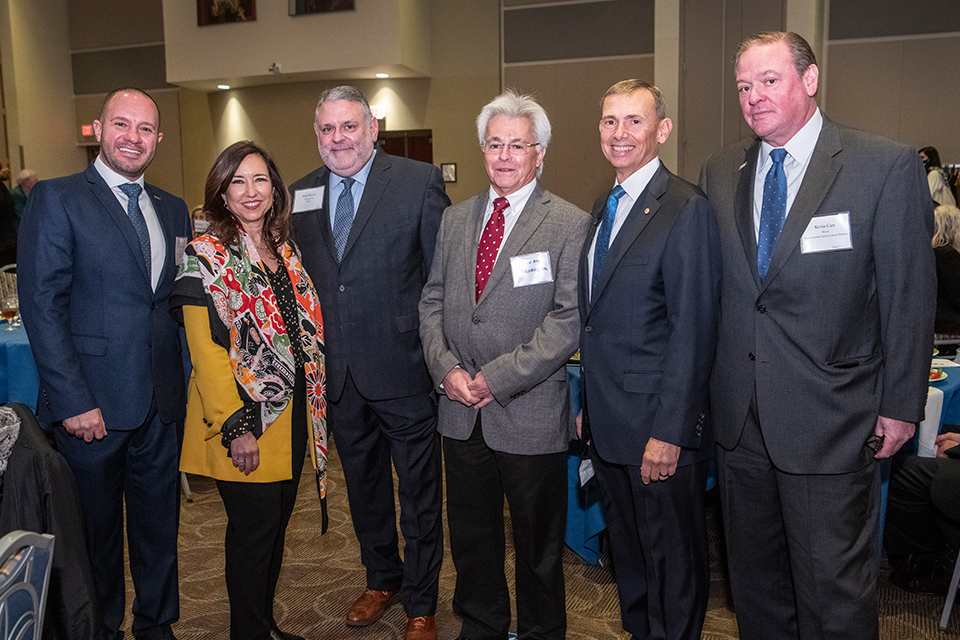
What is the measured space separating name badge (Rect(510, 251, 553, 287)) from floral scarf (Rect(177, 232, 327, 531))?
2.33ft

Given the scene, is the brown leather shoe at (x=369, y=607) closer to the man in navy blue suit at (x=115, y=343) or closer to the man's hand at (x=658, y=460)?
the man in navy blue suit at (x=115, y=343)

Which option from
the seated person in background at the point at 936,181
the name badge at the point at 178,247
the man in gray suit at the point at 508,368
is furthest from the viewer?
the seated person in background at the point at 936,181

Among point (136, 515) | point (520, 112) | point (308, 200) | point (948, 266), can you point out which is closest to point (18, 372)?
point (136, 515)

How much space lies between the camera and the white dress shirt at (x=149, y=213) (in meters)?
2.38

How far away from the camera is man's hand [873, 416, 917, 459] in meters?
1.87

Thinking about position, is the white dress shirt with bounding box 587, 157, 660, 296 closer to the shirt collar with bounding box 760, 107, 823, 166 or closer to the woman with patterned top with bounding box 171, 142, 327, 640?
the shirt collar with bounding box 760, 107, 823, 166

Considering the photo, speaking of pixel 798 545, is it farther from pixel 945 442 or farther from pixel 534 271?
pixel 945 442

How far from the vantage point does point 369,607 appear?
2754 mm

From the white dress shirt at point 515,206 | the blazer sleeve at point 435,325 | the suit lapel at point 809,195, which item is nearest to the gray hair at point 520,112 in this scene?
the white dress shirt at point 515,206

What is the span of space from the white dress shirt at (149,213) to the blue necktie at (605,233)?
4.70ft

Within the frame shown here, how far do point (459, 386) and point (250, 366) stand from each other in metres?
0.64

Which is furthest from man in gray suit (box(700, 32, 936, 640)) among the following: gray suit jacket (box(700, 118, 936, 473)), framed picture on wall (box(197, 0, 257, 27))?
framed picture on wall (box(197, 0, 257, 27))

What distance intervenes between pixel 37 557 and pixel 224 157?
1449mm

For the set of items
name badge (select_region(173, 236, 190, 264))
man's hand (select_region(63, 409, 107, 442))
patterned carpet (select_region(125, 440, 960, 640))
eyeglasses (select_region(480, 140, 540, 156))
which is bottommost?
patterned carpet (select_region(125, 440, 960, 640))
